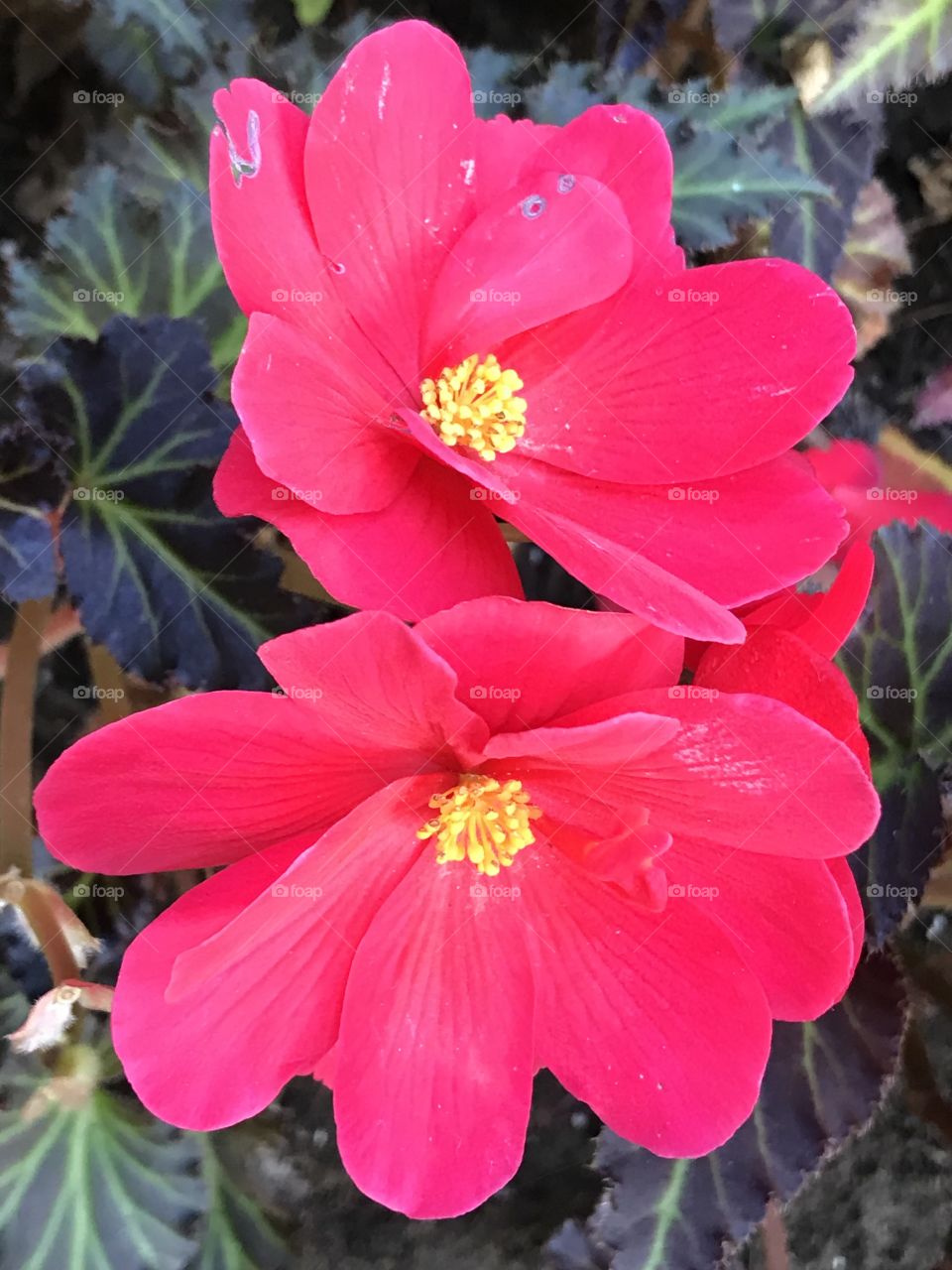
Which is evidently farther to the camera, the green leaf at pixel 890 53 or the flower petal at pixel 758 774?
the green leaf at pixel 890 53

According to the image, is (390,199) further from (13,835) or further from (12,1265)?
(12,1265)

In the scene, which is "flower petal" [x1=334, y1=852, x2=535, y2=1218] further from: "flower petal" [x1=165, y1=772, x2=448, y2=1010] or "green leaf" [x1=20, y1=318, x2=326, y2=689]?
"green leaf" [x1=20, y1=318, x2=326, y2=689]

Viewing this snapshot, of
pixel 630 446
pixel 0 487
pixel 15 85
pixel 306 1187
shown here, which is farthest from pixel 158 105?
pixel 306 1187

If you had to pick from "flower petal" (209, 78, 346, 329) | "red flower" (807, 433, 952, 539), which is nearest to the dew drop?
"flower petal" (209, 78, 346, 329)

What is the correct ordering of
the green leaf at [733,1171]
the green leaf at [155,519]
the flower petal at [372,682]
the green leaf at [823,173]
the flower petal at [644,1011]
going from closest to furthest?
the flower petal at [372,682] → the flower petal at [644,1011] → the green leaf at [155,519] → the green leaf at [733,1171] → the green leaf at [823,173]

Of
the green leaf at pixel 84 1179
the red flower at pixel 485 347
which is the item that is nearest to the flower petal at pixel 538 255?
the red flower at pixel 485 347

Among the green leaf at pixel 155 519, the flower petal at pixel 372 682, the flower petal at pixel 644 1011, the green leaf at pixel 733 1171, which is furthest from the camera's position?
the green leaf at pixel 733 1171

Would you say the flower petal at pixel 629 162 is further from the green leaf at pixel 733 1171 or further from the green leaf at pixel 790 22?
the green leaf at pixel 733 1171
